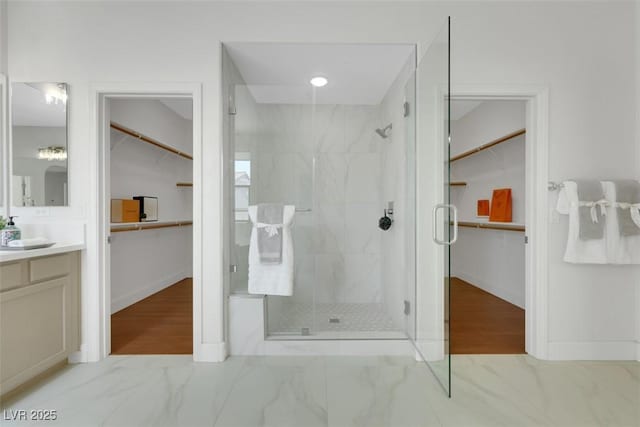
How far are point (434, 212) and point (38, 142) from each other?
2.87 m

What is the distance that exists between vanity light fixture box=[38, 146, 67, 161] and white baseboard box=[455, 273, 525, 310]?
469 cm

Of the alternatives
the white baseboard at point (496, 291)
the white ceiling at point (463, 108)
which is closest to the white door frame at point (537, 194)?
the white baseboard at point (496, 291)

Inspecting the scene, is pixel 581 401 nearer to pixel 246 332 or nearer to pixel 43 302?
pixel 246 332

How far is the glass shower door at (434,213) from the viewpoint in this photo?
1796 mm

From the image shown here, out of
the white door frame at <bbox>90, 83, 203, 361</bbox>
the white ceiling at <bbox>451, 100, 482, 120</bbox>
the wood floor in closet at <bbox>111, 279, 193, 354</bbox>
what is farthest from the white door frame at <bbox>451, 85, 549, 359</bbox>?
the wood floor in closet at <bbox>111, 279, 193, 354</bbox>

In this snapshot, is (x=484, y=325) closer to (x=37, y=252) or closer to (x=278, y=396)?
(x=278, y=396)

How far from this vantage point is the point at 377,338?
2.51m

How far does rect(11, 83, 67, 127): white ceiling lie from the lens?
2.33 metres

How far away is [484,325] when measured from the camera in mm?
3090

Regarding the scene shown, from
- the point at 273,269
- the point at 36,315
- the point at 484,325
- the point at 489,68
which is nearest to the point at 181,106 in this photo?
the point at 273,269

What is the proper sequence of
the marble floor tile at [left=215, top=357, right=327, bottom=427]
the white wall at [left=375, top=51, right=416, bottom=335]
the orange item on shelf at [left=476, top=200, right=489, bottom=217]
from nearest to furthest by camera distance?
the marble floor tile at [left=215, top=357, right=327, bottom=427] → the white wall at [left=375, top=51, right=416, bottom=335] → the orange item on shelf at [left=476, top=200, right=489, bottom=217]

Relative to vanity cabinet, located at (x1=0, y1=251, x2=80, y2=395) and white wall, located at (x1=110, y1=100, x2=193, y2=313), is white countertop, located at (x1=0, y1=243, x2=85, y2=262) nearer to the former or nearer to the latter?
vanity cabinet, located at (x1=0, y1=251, x2=80, y2=395)

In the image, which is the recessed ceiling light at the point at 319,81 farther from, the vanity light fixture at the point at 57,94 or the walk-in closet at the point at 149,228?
the vanity light fixture at the point at 57,94

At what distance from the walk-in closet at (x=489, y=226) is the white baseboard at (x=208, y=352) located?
74.5 inches
